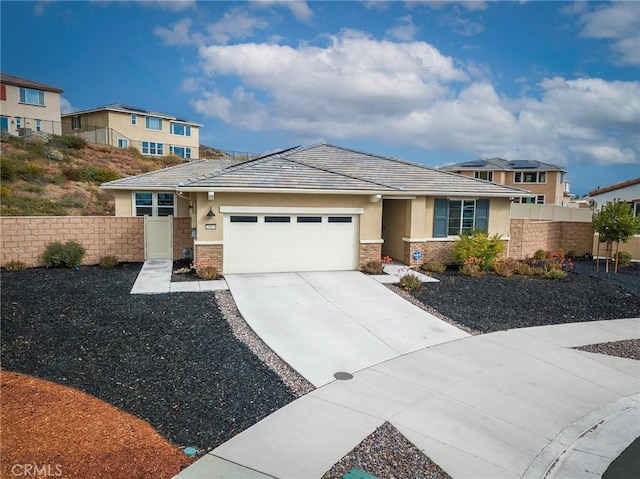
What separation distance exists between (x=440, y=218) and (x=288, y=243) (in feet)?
20.3

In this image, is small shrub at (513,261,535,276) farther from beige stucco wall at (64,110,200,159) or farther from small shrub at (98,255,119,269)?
beige stucco wall at (64,110,200,159)

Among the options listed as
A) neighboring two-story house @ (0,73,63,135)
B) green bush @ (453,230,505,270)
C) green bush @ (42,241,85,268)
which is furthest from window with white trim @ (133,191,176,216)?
neighboring two-story house @ (0,73,63,135)

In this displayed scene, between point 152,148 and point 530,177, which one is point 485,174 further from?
point 152,148

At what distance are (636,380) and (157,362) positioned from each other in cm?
836

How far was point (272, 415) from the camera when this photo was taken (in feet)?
20.0

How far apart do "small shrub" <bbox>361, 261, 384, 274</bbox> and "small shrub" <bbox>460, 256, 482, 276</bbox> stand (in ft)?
10.00

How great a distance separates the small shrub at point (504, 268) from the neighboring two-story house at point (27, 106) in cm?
4160

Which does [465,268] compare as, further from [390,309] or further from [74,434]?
[74,434]

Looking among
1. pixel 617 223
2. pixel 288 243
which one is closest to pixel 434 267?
pixel 288 243

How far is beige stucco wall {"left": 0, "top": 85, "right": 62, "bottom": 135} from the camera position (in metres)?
40.4

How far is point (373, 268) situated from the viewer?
616 inches

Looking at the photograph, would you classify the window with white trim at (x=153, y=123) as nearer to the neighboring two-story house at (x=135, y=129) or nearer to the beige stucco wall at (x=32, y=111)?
the neighboring two-story house at (x=135, y=129)

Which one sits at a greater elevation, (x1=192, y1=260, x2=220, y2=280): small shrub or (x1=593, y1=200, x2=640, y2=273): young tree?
(x1=593, y1=200, x2=640, y2=273): young tree

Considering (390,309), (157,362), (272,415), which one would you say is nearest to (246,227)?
(390,309)
